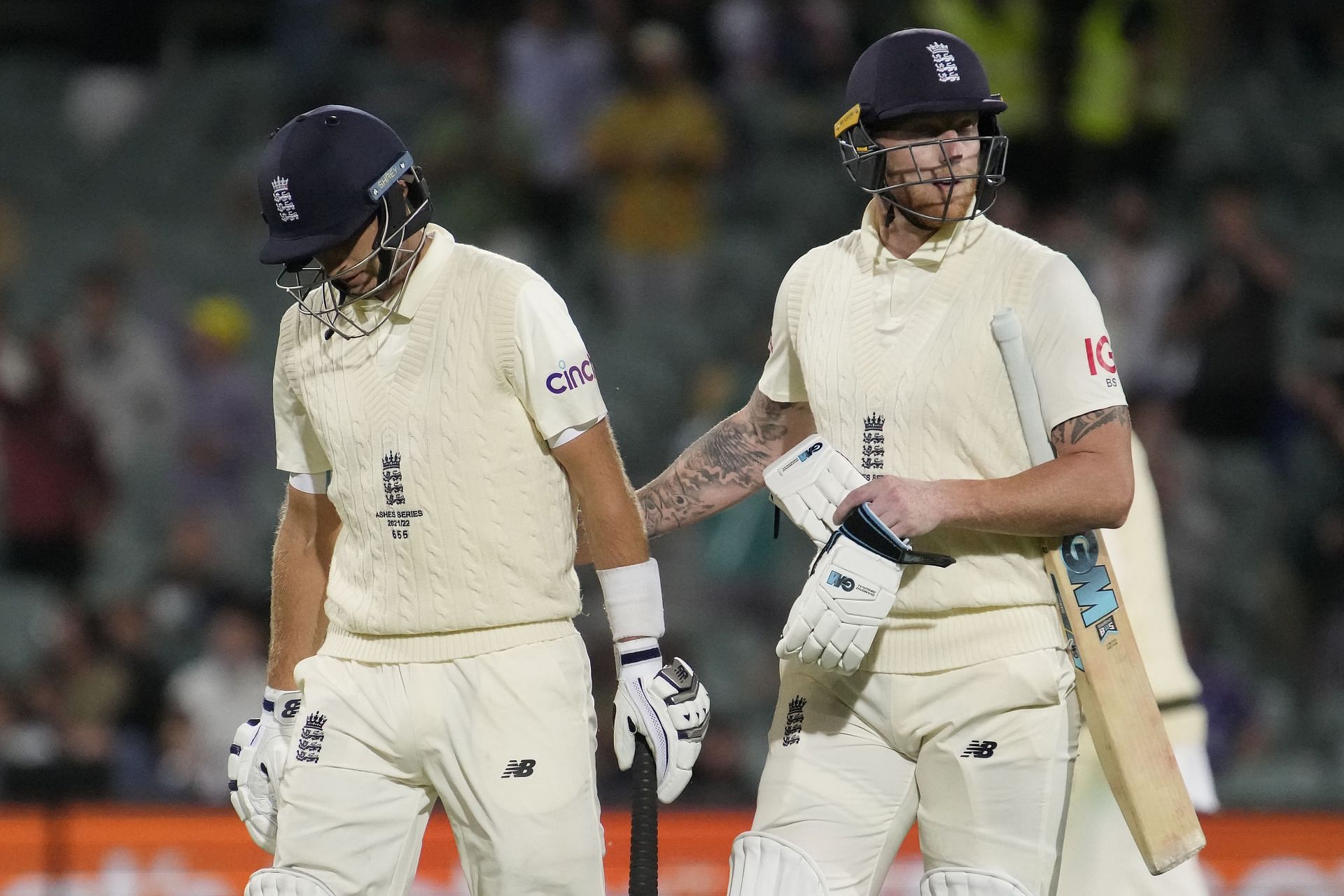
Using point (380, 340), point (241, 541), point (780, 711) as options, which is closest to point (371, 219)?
point (380, 340)

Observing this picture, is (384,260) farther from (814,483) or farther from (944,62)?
(944,62)

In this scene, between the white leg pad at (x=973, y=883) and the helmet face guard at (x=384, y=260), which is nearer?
the white leg pad at (x=973, y=883)

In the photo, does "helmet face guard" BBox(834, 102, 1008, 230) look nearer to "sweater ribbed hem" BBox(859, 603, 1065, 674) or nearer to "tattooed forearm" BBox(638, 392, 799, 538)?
"tattooed forearm" BBox(638, 392, 799, 538)

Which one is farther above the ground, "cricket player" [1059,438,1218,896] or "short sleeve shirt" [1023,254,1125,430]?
"short sleeve shirt" [1023,254,1125,430]

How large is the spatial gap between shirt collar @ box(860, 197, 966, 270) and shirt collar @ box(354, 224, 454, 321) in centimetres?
83

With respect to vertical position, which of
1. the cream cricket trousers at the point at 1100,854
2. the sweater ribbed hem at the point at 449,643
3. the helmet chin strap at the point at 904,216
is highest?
the helmet chin strap at the point at 904,216

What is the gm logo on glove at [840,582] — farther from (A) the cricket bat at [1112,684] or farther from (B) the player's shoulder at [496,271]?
(B) the player's shoulder at [496,271]

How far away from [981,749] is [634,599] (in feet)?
2.38

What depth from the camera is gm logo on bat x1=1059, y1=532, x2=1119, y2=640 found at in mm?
3400

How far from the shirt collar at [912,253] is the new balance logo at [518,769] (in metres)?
1.17

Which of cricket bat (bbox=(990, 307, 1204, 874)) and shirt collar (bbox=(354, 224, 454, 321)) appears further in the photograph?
shirt collar (bbox=(354, 224, 454, 321))

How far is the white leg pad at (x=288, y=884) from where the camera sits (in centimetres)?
340

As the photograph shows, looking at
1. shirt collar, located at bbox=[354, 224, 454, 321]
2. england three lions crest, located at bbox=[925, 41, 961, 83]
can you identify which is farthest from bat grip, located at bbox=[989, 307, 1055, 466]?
shirt collar, located at bbox=[354, 224, 454, 321]

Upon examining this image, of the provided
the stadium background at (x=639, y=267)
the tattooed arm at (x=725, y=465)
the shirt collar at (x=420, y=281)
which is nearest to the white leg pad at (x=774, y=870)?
the tattooed arm at (x=725, y=465)
